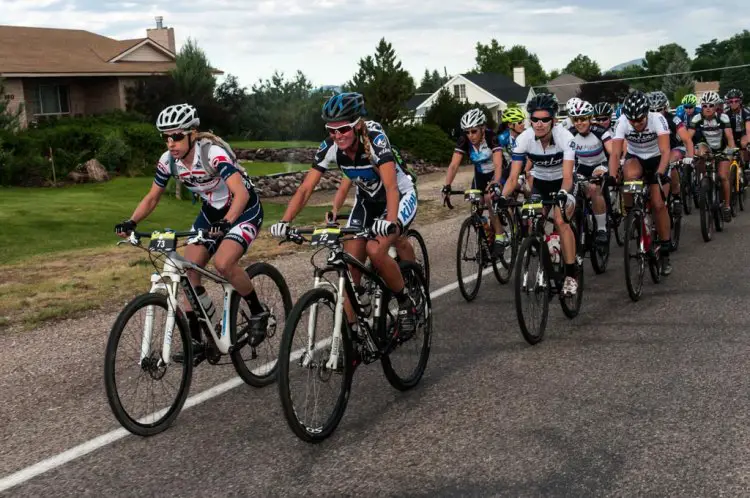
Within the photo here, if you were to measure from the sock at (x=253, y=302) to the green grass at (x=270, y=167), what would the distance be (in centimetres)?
2366

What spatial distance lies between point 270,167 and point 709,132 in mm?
19357

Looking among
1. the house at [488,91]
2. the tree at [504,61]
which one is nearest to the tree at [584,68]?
the tree at [504,61]

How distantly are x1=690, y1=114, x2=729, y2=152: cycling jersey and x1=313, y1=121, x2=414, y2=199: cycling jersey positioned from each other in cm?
1022

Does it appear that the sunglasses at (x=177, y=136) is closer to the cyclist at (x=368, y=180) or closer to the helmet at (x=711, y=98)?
the cyclist at (x=368, y=180)

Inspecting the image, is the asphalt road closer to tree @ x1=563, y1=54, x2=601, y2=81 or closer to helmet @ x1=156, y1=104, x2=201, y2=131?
helmet @ x1=156, y1=104, x2=201, y2=131

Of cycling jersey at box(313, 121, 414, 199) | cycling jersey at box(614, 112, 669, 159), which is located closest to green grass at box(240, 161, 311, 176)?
cycling jersey at box(614, 112, 669, 159)

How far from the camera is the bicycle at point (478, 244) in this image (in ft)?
30.9

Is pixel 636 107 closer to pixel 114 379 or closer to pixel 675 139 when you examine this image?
pixel 675 139

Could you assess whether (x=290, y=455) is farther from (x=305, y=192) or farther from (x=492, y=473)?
(x=305, y=192)

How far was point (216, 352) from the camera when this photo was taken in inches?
234

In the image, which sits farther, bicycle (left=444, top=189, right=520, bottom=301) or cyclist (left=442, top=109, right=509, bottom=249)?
cyclist (left=442, top=109, right=509, bottom=249)

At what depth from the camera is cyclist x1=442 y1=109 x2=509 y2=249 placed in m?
9.87

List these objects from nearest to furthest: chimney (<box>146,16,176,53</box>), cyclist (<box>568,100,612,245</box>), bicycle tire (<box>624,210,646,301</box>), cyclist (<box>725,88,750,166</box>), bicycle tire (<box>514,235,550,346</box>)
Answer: bicycle tire (<box>514,235,550,346</box>) < bicycle tire (<box>624,210,646,301</box>) < cyclist (<box>568,100,612,245</box>) < cyclist (<box>725,88,750,166</box>) < chimney (<box>146,16,176,53</box>)

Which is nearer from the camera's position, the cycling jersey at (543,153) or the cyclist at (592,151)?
the cycling jersey at (543,153)
